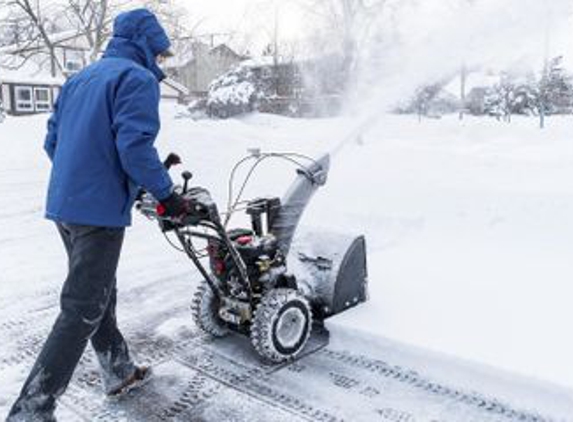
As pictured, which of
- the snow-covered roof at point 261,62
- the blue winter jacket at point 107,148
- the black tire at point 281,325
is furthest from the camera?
the snow-covered roof at point 261,62

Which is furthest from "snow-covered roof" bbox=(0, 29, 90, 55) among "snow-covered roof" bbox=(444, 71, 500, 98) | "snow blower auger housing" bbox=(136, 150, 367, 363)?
"snow blower auger housing" bbox=(136, 150, 367, 363)

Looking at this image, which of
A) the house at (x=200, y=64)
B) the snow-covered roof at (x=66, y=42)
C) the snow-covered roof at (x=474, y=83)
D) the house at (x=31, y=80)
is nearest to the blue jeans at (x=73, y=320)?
the snow-covered roof at (x=474, y=83)

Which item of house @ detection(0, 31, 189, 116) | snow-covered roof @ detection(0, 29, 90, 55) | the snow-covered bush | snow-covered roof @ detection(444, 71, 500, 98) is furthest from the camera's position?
snow-covered roof @ detection(0, 29, 90, 55)

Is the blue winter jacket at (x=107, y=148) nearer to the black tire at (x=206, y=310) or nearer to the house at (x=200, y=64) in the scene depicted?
the black tire at (x=206, y=310)

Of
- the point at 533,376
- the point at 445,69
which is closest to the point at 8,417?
the point at 533,376

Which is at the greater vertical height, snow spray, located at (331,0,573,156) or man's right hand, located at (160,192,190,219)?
snow spray, located at (331,0,573,156)

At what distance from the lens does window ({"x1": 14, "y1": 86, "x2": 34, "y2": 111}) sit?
101 feet

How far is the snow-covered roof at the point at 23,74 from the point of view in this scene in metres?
30.1

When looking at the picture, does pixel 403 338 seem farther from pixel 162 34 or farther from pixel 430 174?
pixel 430 174

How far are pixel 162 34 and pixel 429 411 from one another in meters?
2.29

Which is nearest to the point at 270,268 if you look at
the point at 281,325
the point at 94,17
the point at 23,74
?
the point at 281,325

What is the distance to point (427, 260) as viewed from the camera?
210 inches

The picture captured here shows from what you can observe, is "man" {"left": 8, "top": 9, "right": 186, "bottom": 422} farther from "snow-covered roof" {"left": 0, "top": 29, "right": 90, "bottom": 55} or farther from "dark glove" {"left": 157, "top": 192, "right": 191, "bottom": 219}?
"snow-covered roof" {"left": 0, "top": 29, "right": 90, "bottom": 55}

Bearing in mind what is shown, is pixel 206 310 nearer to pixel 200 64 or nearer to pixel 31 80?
pixel 31 80
